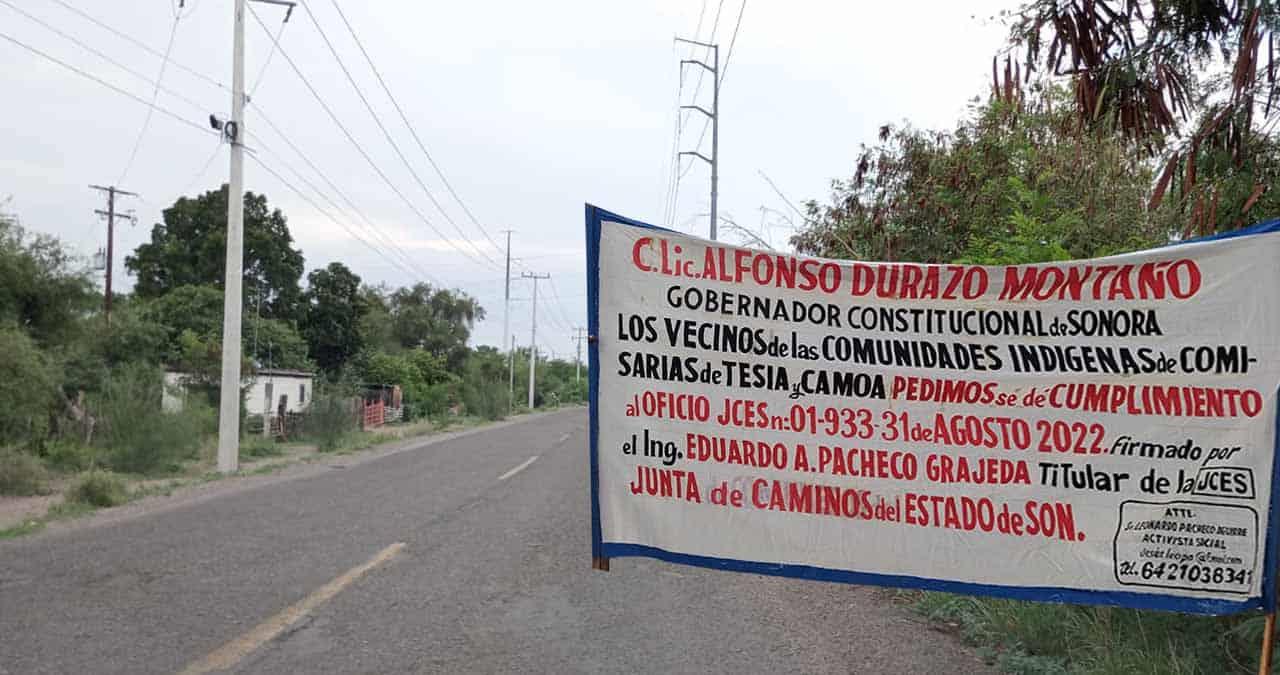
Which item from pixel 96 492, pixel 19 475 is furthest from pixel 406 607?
pixel 19 475

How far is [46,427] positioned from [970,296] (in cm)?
1999

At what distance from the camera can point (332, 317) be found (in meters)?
54.2

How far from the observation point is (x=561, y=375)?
399 ft

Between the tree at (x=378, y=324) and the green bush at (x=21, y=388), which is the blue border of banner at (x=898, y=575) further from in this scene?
the tree at (x=378, y=324)

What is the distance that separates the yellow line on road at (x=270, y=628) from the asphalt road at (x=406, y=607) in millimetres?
18

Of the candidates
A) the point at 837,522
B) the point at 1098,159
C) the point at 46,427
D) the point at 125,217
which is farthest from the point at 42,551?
the point at 125,217

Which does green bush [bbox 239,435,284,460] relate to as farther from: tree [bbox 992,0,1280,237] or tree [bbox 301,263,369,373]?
tree [bbox 301,263,369,373]

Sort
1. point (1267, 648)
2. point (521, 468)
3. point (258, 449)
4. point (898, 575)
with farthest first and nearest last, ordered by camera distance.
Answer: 1. point (258, 449)
2. point (521, 468)
3. point (898, 575)
4. point (1267, 648)

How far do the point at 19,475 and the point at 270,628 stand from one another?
11968mm

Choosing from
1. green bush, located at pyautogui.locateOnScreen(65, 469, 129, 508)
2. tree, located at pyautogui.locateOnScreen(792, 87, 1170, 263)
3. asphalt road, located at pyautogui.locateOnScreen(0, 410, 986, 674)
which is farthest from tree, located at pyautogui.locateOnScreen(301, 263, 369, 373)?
tree, located at pyautogui.locateOnScreen(792, 87, 1170, 263)

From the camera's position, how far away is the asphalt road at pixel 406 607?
18.0ft

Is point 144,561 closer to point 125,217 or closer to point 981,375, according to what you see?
point 981,375

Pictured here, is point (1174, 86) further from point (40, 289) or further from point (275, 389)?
point (275, 389)

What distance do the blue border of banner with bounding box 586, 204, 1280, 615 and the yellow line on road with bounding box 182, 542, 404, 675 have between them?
2.52 meters
